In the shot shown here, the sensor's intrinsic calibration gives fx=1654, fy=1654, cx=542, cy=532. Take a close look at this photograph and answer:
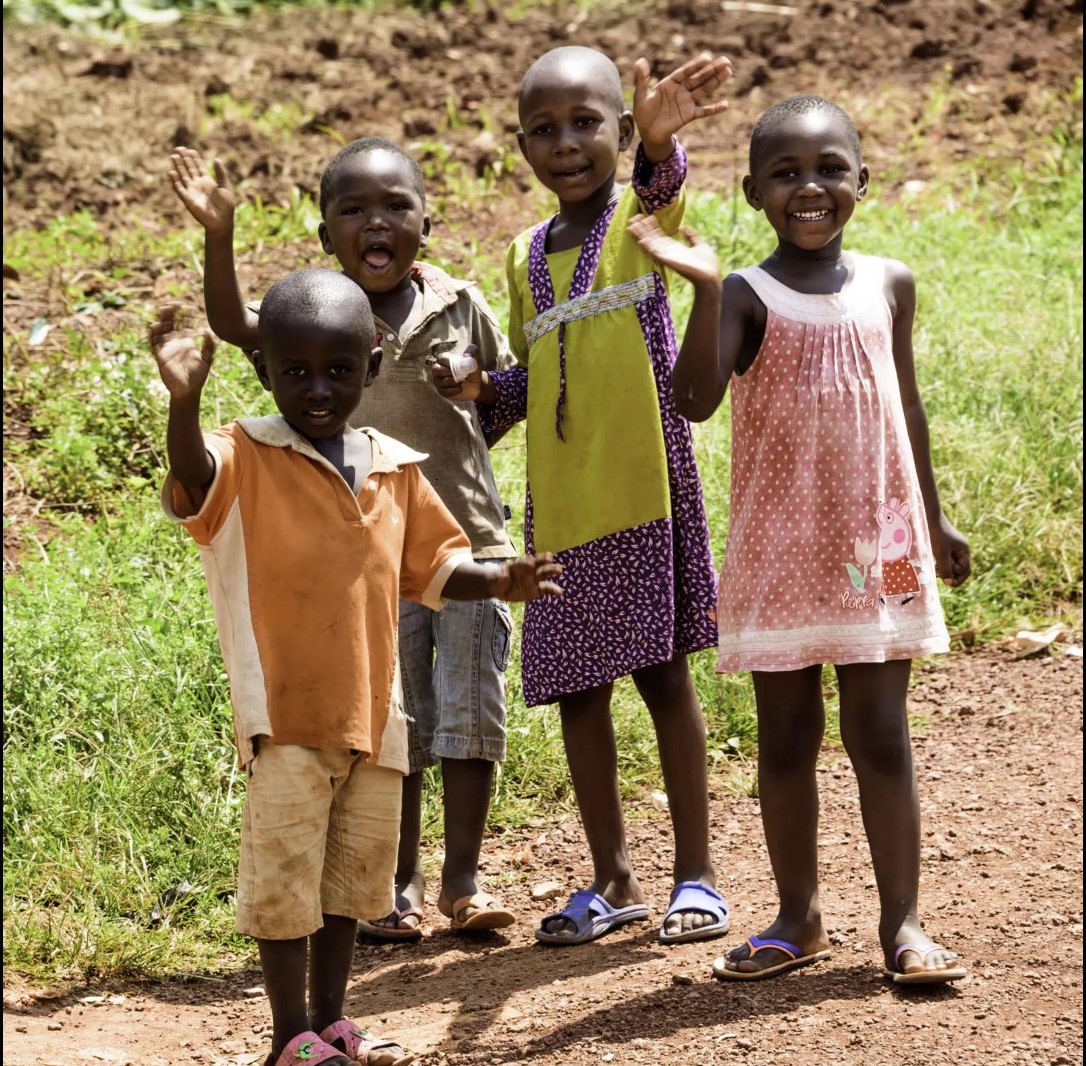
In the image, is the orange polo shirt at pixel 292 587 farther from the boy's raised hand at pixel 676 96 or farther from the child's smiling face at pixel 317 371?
the boy's raised hand at pixel 676 96

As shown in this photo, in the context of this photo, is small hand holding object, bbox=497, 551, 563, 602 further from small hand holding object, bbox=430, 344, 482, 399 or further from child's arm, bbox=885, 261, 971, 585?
child's arm, bbox=885, 261, 971, 585

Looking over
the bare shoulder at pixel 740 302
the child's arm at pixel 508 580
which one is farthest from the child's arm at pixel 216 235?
the bare shoulder at pixel 740 302

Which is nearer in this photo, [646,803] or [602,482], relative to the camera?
[602,482]

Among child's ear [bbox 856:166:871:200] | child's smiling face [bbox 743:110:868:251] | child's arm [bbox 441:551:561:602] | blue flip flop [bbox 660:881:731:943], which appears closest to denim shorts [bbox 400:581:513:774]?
blue flip flop [bbox 660:881:731:943]

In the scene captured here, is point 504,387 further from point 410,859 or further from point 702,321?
point 410,859

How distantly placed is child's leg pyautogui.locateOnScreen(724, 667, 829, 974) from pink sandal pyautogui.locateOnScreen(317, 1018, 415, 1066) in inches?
31.0

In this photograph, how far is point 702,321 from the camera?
3164 mm

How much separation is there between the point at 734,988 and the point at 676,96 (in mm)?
1803

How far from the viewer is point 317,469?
3002 millimetres

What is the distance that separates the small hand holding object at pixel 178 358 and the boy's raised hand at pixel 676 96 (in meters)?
1.07

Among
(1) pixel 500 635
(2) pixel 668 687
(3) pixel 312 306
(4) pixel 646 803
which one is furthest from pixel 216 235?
(4) pixel 646 803

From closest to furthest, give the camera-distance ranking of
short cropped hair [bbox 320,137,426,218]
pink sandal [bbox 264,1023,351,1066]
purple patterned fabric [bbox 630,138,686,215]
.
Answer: pink sandal [bbox 264,1023,351,1066]
purple patterned fabric [bbox 630,138,686,215]
short cropped hair [bbox 320,137,426,218]

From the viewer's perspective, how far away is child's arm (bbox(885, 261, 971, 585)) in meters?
3.52

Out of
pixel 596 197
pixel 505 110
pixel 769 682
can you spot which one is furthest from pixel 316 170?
pixel 769 682
